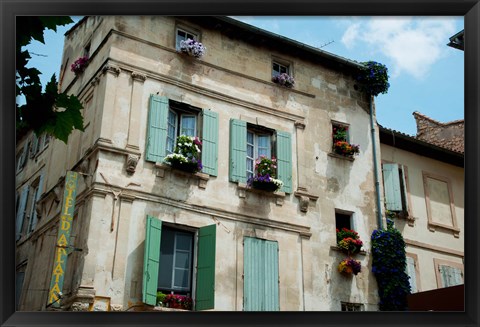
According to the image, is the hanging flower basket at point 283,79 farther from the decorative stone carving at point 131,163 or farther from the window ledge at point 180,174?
the decorative stone carving at point 131,163

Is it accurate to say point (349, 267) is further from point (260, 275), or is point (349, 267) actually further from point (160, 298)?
point (160, 298)

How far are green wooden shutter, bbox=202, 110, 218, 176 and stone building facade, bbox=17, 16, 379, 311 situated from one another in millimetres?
24

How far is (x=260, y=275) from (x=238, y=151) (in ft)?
7.82

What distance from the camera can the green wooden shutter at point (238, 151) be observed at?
11.3 metres

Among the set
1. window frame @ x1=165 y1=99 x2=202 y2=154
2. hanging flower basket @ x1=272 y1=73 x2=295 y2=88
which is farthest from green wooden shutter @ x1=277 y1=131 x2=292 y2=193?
window frame @ x1=165 y1=99 x2=202 y2=154

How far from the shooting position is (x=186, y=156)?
10820 mm

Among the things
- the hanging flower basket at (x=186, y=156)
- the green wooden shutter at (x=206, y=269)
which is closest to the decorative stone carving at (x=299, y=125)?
the hanging flower basket at (x=186, y=156)

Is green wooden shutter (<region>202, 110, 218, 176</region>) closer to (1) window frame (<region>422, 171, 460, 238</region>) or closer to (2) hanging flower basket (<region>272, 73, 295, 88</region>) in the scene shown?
(2) hanging flower basket (<region>272, 73, 295, 88</region>)

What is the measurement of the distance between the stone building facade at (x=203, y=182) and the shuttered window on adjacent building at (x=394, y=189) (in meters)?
0.62

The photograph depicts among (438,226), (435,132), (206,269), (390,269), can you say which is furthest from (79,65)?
(435,132)
